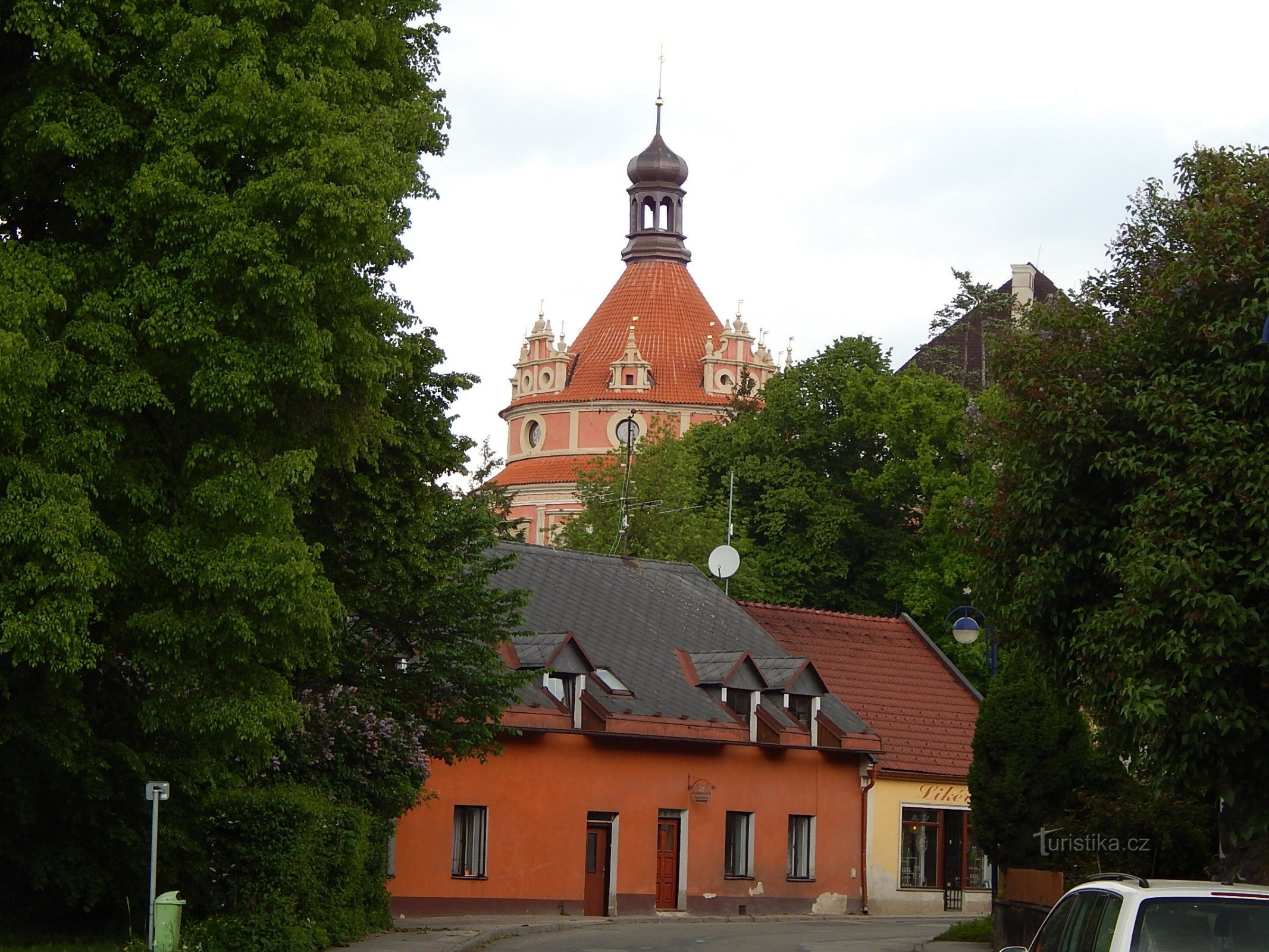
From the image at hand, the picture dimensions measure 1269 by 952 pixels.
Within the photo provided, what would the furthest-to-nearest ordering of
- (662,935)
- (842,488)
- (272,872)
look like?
(842,488)
(662,935)
(272,872)

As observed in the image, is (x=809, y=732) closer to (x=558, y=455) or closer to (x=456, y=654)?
(x=456, y=654)

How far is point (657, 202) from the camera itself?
9469cm

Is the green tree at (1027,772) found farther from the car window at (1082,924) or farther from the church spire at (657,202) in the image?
the church spire at (657,202)

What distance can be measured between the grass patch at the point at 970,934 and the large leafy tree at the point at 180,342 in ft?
37.9

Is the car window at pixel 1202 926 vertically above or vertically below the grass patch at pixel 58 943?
above

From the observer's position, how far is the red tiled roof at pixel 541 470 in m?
92.3

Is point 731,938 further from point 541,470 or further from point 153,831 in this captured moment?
point 541,470

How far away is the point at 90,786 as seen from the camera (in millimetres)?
18531

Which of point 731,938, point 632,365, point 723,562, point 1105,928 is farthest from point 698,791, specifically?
point 632,365

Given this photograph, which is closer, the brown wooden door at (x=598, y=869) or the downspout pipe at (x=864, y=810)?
the brown wooden door at (x=598, y=869)

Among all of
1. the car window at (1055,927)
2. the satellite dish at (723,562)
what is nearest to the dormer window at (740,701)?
the satellite dish at (723,562)

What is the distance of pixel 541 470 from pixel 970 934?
69.2m

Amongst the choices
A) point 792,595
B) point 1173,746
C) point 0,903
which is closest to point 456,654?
point 0,903

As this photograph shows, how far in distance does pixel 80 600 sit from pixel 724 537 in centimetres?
4155
